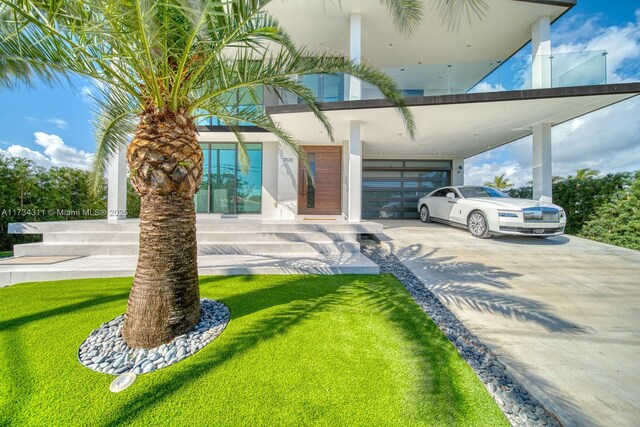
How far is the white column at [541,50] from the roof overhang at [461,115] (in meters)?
0.62

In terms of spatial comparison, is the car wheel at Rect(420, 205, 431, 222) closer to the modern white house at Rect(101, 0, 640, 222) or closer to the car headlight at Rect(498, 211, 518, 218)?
the modern white house at Rect(101, 0, 640, 222)

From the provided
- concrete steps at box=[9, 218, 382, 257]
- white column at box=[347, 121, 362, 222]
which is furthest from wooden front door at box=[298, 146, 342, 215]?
concrete steps at box=[9, 218, 382, 257]

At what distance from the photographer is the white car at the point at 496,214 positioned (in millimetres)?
6074

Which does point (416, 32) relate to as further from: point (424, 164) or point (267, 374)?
point (267, 374)

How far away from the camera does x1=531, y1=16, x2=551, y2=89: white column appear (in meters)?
6.21

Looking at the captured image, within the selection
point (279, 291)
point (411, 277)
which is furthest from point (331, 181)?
point (279, 291)

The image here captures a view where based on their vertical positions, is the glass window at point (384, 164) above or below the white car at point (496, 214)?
above

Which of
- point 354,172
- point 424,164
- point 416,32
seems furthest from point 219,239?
point 424,164

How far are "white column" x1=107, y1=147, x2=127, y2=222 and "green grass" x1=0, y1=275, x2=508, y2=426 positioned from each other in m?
5.28

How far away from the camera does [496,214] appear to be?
6.37m

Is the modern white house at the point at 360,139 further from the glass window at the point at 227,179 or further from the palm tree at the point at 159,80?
the palm tree at the point at 159,80

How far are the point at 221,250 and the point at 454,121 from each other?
7.43m

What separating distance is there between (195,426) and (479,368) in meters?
2.28

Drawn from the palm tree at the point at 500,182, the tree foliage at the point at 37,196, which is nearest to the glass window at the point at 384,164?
the tree foliage at the point at 37,196
